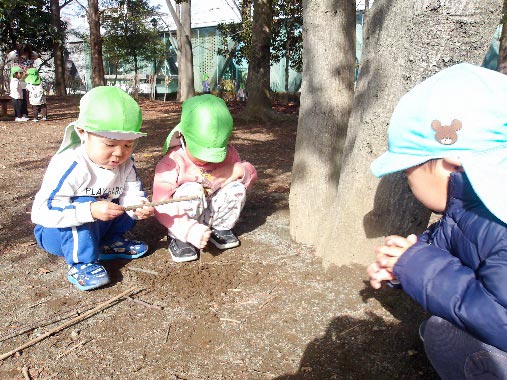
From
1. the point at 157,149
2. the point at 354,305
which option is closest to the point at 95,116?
the point at 354,305

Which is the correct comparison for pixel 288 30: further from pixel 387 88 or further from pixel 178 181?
pixel 387 88

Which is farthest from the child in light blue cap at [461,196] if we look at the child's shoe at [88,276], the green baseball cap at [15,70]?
the green baseball cap at [15,70]

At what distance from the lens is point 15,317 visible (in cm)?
231

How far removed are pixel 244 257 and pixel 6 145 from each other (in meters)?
5.72

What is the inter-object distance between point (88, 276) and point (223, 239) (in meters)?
0.93

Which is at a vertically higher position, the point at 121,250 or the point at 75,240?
the point at 75,240

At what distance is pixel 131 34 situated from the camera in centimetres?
2031

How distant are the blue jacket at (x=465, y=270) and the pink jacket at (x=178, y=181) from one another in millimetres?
1627

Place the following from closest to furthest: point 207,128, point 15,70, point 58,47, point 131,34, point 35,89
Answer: point 207,128, point 35,89, point 15,70, point 58,47, point 131,34

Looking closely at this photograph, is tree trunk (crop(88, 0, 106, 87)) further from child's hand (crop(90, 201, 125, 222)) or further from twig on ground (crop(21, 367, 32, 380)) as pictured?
twig on ground (crop(21, 367, 32, 380))

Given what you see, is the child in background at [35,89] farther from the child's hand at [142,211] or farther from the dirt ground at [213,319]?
the child's hand at [142,211]

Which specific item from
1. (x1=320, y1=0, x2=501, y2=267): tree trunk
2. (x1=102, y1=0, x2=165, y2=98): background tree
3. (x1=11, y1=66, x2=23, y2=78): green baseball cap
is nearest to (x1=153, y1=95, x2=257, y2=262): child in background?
(x1=320, y1=0, x2=501, y2=267): tree trunk

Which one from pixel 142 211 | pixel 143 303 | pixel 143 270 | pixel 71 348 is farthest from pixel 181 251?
pixel 71 348

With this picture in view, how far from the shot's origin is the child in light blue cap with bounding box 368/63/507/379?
133cm
